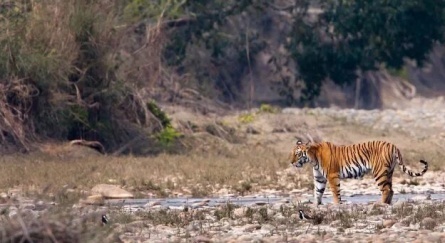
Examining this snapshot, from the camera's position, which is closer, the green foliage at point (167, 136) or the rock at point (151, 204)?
the rock at point (151, 204)

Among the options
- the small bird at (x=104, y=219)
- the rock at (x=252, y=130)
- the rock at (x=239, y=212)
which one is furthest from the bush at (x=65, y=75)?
the small bird at (x=104, y=219)

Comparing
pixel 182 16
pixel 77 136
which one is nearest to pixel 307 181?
pixel 77 136

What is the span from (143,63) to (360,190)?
30.6ft

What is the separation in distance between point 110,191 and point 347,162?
13.1 feet

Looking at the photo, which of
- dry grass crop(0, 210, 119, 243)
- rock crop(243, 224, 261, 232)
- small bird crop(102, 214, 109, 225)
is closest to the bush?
rock crop(243, 224, 261, 232)

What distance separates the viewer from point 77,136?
95.9 feet

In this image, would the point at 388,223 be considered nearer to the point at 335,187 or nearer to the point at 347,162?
the point at 335,187

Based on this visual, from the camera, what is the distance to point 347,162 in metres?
19.0

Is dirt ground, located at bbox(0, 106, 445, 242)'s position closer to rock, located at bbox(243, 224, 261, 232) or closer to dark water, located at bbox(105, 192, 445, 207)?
rock, located at bbox(243, 224, 261, 232)

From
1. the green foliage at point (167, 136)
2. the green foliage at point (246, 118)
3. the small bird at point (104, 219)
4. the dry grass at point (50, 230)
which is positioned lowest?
the green foliage at point (246, 118)

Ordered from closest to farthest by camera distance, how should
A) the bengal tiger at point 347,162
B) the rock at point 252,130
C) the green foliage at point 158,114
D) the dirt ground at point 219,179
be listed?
1. the dirt ground at point 219,179
2. the bengal tiger at point 347,162
3. the green foliage at point 158,114
4. the rock at point 252,130

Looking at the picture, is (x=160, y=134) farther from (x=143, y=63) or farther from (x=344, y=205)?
(x=344, y=205)

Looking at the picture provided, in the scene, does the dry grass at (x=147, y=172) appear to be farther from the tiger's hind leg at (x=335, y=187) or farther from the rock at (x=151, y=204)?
the tiger's hind leg at (x=335, y=187)

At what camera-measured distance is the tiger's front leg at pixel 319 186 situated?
18.7 m
